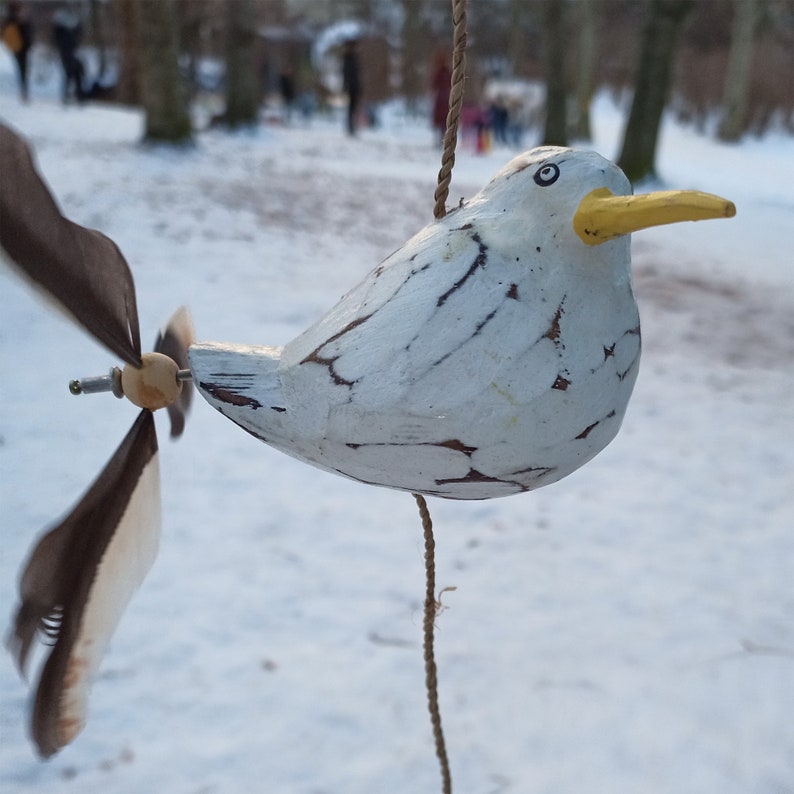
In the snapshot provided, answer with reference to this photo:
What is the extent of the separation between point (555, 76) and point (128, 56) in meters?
6.79

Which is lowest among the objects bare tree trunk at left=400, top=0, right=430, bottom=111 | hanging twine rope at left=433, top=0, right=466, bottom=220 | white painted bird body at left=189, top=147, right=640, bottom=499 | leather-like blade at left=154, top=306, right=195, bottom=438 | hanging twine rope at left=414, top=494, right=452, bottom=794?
bare tree trunk at left=400, top=0, right=430, bottom=111

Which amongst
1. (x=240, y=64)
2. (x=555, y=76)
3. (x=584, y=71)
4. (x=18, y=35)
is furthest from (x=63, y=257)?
(x=584, y=71)

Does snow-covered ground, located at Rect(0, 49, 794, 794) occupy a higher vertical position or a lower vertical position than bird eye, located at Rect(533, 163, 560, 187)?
lower

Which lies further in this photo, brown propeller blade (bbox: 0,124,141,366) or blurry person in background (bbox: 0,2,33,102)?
blurry person in background (bbox: 0,2,33,102)

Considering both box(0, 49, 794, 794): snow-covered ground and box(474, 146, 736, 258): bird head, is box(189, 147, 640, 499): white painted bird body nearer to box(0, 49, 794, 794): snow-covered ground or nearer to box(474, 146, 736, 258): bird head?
box(474, 146, 736, 258): bird head

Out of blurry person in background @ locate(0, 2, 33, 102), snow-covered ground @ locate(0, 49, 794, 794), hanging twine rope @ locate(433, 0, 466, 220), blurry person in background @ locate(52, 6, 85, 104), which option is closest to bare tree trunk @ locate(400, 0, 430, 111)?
blurry person in background @ locate(52, 6, 85, 104)

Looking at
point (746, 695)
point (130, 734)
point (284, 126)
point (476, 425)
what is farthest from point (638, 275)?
point (284, 126)

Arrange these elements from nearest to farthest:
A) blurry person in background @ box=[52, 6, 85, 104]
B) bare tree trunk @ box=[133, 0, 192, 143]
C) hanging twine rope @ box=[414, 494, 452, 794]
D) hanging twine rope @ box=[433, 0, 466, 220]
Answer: hanging twine rope @ box=[433, 0, 466, 220]
hanging twine rope @ box=[414, 494, 452, 794]
bare tree trunk @ box=[133, 0, 192, 143]
blurry person in background @ box=[52, 6, 85, 104]

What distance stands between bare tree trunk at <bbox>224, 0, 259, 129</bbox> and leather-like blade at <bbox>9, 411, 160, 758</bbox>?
8.83m

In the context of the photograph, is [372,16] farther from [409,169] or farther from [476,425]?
[476,425]

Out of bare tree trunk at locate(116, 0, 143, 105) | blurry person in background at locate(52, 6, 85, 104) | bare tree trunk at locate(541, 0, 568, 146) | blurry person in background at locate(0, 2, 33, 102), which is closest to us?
bare tree trunk at locate(541, 0, 568, 146)

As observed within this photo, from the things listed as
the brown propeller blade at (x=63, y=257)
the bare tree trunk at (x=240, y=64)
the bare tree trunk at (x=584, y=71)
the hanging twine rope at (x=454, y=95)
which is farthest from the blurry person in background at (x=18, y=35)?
the hanging twine rope at (x=454, y=95)

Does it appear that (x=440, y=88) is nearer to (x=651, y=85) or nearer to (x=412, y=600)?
(x=651, y=85)

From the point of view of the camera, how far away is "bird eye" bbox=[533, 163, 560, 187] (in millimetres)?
819
